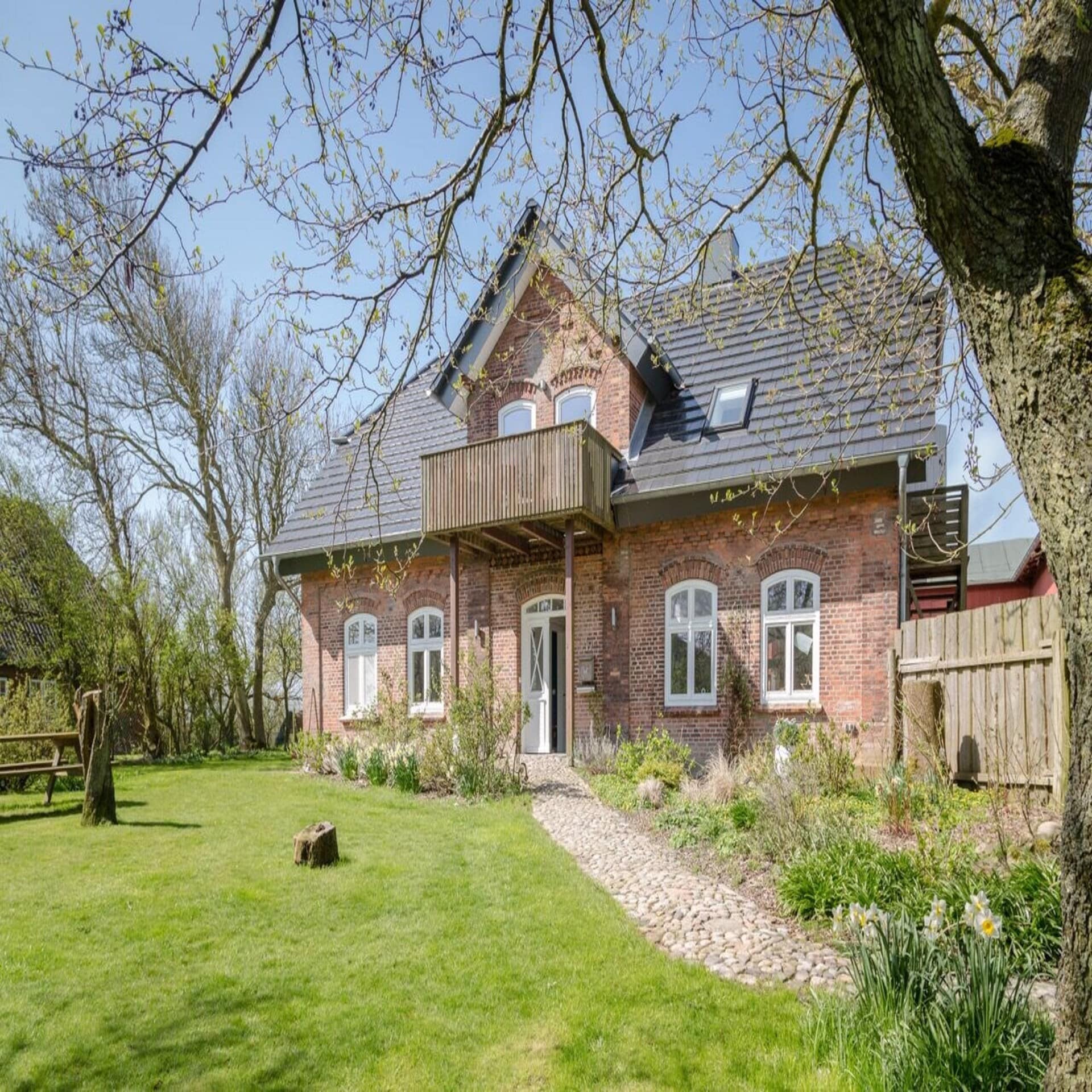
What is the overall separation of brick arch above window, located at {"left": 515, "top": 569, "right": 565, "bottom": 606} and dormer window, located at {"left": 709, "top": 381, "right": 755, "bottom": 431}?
12.2ft

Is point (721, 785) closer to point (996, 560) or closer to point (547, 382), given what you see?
point (547, 382)

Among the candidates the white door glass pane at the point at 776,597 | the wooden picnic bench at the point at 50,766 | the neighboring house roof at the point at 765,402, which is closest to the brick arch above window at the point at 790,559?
the white door glass pane at the point at 776,597

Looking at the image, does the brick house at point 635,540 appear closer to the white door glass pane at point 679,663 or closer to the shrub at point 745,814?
the white door glass pane at point 679,663

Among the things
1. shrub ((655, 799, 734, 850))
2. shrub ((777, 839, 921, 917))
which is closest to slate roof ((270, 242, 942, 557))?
shrub ((777, 839, 921, 917))

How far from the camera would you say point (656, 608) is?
1284 centimetres

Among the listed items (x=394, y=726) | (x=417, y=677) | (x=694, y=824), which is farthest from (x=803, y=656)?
(x=417, y=677)

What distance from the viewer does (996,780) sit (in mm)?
5953

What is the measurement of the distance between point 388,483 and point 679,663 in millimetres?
6582

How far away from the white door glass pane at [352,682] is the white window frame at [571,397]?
646cm

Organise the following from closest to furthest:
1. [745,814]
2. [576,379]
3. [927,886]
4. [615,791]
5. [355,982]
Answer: [355,982]
[927,886]
[745,814]
[615,791]
[576,379]

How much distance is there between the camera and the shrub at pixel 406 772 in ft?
36.6

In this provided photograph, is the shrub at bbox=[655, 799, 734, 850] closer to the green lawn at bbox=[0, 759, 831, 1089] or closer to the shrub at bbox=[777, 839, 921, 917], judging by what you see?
the green lawn at bbox=[0, 759, 831, 1089]

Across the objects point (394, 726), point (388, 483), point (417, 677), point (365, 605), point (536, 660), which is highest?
point (388, 483)

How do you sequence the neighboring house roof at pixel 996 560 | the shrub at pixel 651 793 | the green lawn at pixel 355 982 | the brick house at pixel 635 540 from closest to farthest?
the green lawn at pixel 355 982 → the shrub at pixel 651 793 → the brick house at pixel 635 540 → the neighboring house roof at pixel 996 560
